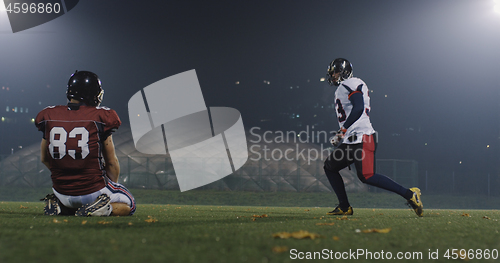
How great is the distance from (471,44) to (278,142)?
14954mm

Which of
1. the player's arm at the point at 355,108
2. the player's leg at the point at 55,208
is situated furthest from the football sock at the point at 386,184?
the player's leg at the point at 55,208

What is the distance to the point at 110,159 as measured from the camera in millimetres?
3861

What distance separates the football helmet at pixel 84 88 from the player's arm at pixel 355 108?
291cm

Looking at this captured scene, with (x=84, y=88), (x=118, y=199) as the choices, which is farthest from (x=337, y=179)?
(x=84, y=88)

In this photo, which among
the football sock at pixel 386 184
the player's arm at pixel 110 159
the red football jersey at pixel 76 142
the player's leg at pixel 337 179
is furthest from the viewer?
the player's leg at pixel 337 179

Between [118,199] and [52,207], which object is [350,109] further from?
[52,207]

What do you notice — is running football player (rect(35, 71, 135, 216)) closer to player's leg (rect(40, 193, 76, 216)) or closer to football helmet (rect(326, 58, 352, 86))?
player's leg (rect(40, 193, 76, 216))

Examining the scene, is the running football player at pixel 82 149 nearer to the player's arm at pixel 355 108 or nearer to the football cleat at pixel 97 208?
the football cleat at pixel 97 208

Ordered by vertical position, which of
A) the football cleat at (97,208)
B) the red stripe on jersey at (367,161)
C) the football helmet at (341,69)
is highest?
the football helmet at (341,69)

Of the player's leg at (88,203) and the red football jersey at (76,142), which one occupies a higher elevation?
the red football jersey at (76,142)

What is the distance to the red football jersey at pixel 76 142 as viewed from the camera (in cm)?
354

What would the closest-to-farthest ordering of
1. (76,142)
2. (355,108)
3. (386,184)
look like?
(76,142)
(386,184)
(355,108)

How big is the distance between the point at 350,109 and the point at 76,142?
3.26m

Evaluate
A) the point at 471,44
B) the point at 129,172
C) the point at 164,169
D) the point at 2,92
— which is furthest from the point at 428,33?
the point at 2,92
